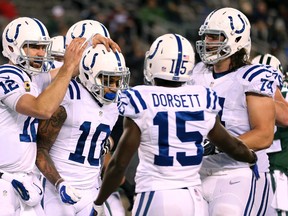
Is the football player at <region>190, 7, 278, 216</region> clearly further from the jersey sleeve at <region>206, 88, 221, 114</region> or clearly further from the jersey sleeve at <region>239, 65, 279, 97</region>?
the jersey sleeve at <region>206, 88, 221, 114</region>

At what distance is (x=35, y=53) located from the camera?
5789 millimetres

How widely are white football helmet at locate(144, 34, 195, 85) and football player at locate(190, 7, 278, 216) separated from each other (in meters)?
0.72

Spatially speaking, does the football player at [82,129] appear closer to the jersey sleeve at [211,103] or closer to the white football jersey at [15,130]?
the white football jersey at [15,130]

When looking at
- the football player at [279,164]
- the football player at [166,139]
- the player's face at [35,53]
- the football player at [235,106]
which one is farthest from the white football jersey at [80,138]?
the football player at [279,164]

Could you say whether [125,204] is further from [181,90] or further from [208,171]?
[181,90]

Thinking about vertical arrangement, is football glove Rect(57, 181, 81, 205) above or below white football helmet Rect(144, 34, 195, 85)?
below

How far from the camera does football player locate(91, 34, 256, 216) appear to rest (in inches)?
201

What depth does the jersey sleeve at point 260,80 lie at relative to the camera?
589 cm

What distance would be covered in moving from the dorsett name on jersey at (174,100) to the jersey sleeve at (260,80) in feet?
2.64

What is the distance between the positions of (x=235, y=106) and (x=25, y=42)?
1.50 metres

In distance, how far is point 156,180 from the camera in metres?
5.17

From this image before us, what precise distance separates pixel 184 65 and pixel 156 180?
2.42 ft

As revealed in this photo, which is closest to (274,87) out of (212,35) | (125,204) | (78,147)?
(212,35)

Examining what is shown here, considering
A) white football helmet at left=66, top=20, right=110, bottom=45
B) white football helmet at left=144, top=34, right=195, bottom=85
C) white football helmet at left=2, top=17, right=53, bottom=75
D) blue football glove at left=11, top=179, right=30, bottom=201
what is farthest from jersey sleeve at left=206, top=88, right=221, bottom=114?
white football helmet at left=66, top=20, right=110, bottom=45
